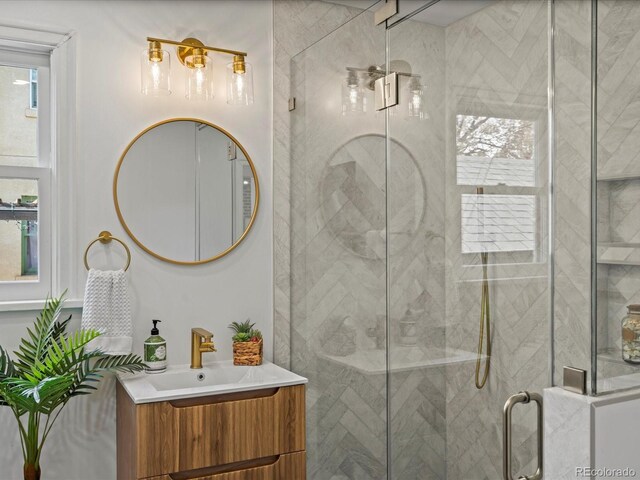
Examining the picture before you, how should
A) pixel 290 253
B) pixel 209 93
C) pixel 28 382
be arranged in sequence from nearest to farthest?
1. pixel 28 382
2. pixel 209 93
3. pixel 290 253

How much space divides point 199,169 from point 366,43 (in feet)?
2.93

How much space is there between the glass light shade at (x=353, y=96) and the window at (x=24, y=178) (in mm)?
1197

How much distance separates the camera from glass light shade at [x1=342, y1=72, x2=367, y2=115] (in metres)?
2.17

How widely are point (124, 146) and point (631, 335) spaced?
1.96 metres

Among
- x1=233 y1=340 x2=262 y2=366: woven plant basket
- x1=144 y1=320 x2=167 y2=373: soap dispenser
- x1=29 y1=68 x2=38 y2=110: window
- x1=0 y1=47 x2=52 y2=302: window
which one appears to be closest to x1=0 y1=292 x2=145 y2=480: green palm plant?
x1=144 y1=320 x2=167 y2=373: soap dispenser

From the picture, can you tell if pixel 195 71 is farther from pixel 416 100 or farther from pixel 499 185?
pixel 499 185

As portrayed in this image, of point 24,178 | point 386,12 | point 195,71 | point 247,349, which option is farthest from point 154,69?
point 247,349

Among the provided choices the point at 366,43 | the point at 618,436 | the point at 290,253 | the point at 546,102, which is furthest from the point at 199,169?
the point at 618,436

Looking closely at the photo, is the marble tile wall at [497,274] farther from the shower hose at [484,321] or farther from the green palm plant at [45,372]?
the green palm plant at [45,372]

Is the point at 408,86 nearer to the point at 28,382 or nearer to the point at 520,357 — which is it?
the point at 520,357

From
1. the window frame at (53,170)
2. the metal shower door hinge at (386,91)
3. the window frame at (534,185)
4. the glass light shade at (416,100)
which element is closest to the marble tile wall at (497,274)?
the window frame at (534,185)

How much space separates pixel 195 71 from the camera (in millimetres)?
2480

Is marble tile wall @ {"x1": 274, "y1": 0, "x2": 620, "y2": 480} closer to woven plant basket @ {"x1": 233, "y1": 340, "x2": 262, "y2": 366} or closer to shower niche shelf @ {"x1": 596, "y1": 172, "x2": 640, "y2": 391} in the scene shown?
shower niche shelf @ {"x1": 596, "y1": 172, "x2": 640, "y2": 391}

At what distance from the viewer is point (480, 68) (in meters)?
1.68
